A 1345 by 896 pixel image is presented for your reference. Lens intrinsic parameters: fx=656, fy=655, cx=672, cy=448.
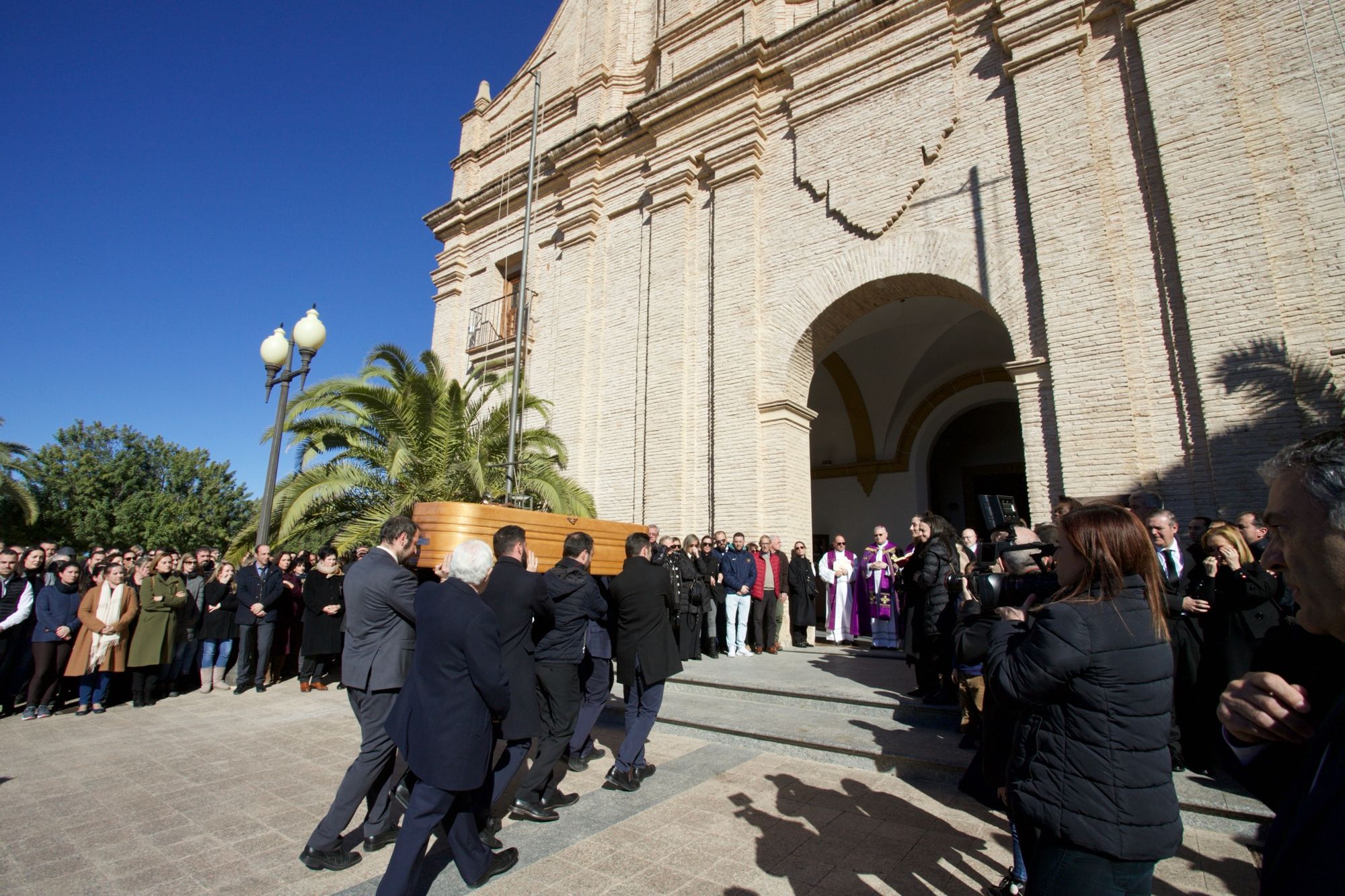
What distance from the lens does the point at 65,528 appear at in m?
28.2

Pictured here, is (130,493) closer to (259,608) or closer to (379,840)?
(259,608)

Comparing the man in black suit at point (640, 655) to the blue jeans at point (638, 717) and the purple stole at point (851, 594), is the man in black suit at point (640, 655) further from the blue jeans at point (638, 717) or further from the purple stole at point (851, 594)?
the purple stole at point (851, 594)

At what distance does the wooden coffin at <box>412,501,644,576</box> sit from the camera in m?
6.49

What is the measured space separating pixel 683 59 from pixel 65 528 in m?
32.2

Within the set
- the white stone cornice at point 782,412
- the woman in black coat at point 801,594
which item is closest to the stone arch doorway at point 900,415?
the white stone cornice at point 782,412

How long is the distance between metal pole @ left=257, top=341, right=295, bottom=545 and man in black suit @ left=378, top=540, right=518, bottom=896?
690 cm

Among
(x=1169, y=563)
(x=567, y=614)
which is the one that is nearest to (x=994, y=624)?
(x=567, y=614)

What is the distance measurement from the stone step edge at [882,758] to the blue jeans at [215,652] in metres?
5.64

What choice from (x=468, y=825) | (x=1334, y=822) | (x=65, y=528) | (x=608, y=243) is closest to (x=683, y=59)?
(x=608, y=243)

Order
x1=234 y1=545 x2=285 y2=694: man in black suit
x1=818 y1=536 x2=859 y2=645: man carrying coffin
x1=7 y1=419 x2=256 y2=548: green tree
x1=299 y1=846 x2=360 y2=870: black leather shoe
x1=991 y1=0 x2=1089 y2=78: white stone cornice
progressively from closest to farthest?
x1=299 y1=846 x2=360 y2=870: black leather shoe
x1=234 y1=545 x2=285 y2=694: man in black suit
x1=991 y1=0 x2=1089 y2=78: white stone cornice
x1=818 y1=536 x2=859 y2=645: man carrying coffin
x1=7 y1=419 x2=256 y2=548: green tree

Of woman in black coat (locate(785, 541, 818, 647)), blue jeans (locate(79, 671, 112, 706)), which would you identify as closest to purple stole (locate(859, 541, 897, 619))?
woman in black coat (locate(785, 541, 818, 647))

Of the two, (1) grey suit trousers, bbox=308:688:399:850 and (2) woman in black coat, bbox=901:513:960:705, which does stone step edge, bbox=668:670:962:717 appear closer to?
(2) woman in black coat, bbox=901:513:960:705

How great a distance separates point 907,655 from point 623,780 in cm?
294

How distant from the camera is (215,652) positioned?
865 centimetres
